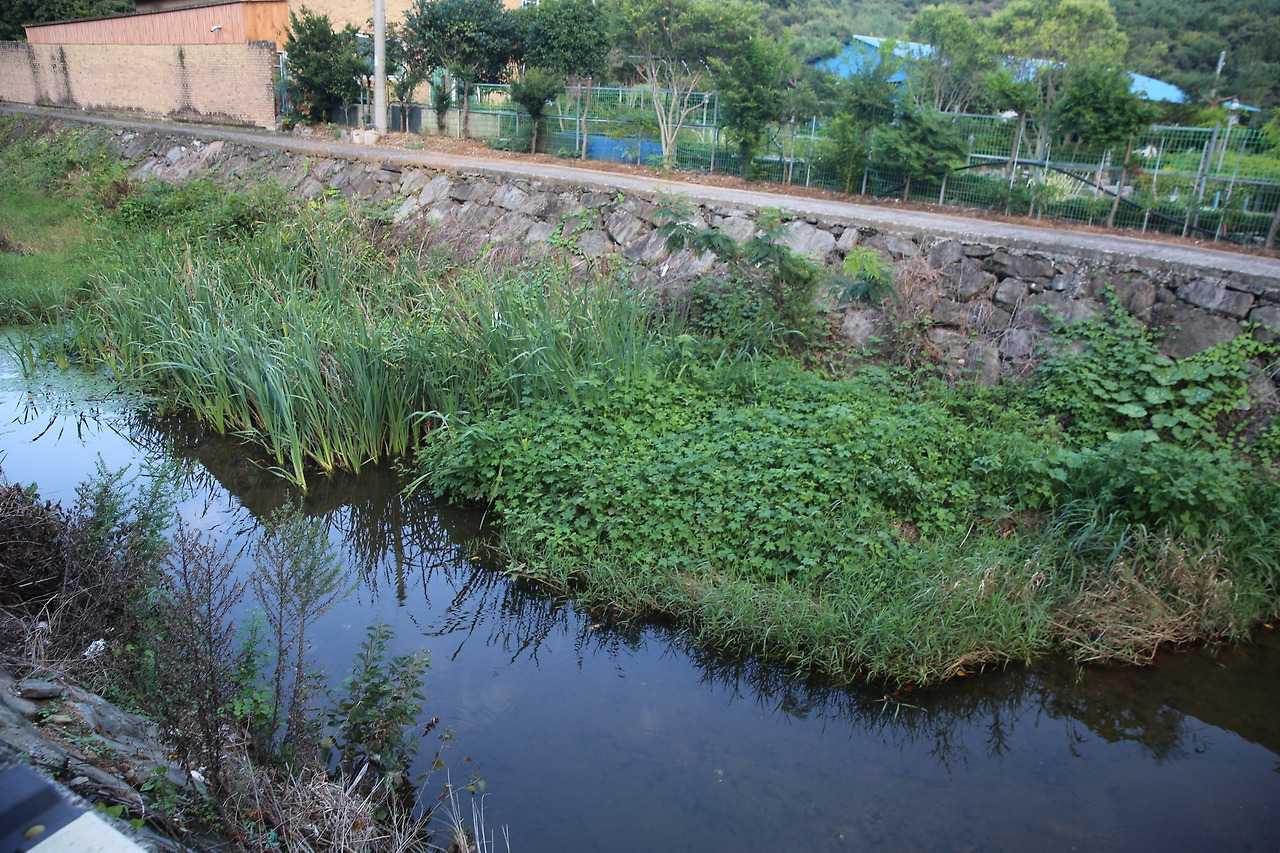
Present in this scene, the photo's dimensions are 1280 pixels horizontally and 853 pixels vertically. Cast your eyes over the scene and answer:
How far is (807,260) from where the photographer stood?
7.18m

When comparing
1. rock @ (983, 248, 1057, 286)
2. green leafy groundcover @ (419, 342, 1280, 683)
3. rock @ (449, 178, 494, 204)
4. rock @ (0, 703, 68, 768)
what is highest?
rock @ (449, 178, 494, 204)

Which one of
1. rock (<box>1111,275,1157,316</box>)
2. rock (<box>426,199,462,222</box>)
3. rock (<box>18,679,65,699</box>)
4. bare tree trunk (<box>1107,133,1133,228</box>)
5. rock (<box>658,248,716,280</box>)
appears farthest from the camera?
rock (<box>426,199,462,222</box>)

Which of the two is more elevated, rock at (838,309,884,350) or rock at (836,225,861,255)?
rock at (836,225,861,255)

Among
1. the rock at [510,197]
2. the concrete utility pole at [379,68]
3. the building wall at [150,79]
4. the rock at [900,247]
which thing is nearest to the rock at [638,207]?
the rock at [510,197]

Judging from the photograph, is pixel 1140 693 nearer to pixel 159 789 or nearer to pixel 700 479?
pixel 700 479

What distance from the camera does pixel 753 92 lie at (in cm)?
1232

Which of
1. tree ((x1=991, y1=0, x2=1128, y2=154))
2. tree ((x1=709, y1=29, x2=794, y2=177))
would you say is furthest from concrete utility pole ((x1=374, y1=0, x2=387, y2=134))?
tree ((x1=991, y1=0, x2=1128, y2=154))

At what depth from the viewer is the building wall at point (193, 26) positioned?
2131cm

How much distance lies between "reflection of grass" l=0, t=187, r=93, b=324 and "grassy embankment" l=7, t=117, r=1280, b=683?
2022 millimetres

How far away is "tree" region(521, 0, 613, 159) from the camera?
17.1m

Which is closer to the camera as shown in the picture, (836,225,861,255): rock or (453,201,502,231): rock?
(836,225,861,255): rock

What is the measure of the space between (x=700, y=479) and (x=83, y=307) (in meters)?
7.06

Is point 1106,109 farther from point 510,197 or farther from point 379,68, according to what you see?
point 379,68

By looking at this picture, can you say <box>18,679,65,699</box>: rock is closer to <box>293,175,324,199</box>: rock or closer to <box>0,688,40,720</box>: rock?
<box>0,688,40,720</box>: rock
